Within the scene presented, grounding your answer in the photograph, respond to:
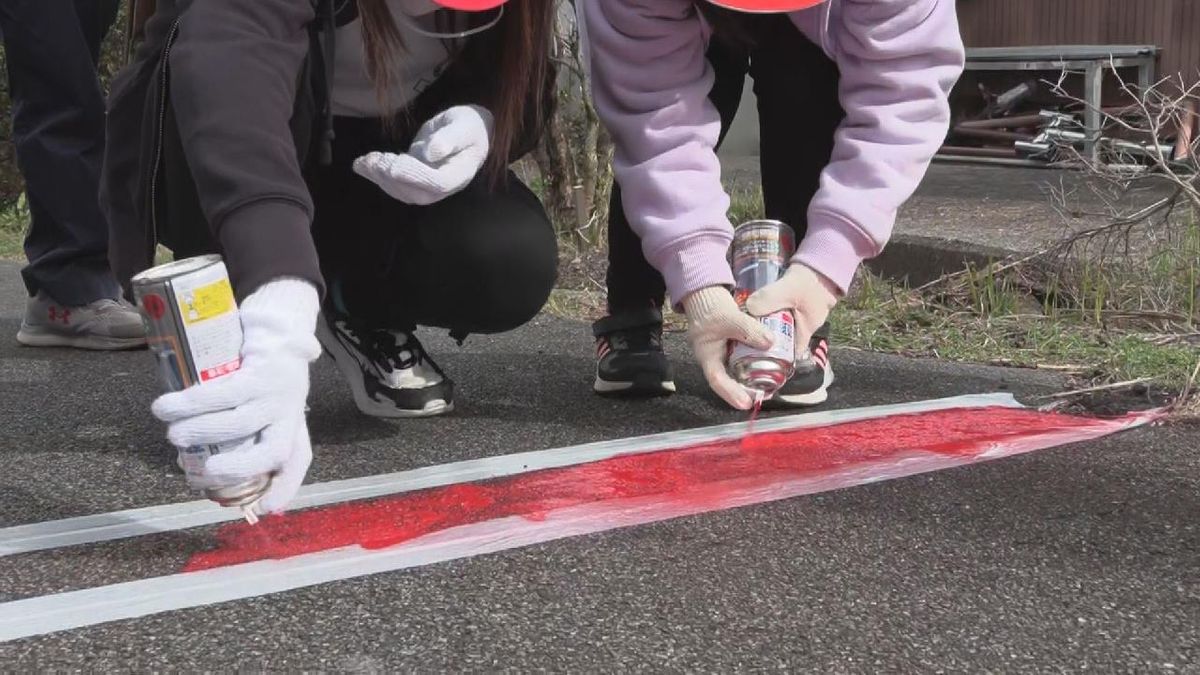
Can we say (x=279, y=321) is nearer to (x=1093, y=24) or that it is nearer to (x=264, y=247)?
(x=264, y=247)

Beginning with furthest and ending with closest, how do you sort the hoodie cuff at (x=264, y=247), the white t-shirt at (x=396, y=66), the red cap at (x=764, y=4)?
the white t-shirt at (x=396, y=66)
the red cap at (x=764, y=4)
the hoodie cuff at (x=264, y=247)

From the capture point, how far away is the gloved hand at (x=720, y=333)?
1753 mm

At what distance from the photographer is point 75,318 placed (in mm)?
2818

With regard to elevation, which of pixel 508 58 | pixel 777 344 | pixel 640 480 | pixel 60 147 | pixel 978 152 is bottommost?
pixel 978 152

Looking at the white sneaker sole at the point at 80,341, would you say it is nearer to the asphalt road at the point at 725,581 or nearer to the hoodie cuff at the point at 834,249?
the asphalt road at the point at 725,581

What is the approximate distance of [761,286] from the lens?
1.85m

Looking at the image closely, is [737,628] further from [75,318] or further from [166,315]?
[75,318]

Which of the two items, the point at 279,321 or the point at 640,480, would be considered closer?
the point at 279,321

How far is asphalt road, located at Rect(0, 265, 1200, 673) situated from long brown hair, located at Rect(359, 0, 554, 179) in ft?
1.57

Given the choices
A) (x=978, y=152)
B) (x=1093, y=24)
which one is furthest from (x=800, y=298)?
(x=1093, y=24)

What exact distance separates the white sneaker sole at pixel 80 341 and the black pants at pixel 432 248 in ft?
2.76

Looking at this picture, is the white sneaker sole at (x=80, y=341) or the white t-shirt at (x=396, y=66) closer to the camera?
the white t-shirt at (x=396, y=66)

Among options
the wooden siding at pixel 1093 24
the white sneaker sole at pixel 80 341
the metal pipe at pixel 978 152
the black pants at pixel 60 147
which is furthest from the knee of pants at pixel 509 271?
the metal pipe at pixel 978 152

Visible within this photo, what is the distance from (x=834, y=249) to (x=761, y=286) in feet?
0.38
